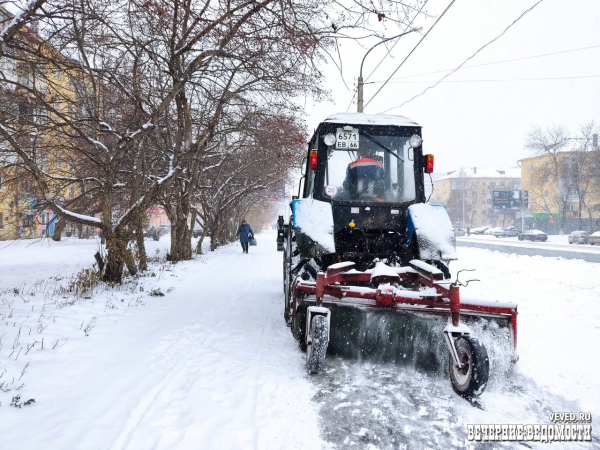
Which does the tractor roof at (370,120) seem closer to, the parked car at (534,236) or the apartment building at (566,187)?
the parked car at (534,236)

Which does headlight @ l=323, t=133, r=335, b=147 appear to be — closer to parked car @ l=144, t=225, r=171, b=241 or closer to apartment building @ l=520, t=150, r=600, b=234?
parked car @ l=144, t=225, r=171, b=241

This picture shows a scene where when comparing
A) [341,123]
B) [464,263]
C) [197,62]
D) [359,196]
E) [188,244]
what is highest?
[197,62]

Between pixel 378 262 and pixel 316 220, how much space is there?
92 cm

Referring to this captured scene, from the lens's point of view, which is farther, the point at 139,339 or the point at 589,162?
the point at 589,162

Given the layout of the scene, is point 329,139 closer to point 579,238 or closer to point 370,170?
point 370,170

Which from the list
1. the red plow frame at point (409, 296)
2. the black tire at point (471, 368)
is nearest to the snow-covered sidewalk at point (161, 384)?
the red plow frame at point (409, 296)

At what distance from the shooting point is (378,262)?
4.43 m

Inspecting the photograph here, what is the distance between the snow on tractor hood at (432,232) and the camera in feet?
15.0

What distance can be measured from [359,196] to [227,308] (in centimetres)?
353

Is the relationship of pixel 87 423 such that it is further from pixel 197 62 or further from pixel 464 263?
pixel 464 263

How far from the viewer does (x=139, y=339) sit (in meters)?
5.00

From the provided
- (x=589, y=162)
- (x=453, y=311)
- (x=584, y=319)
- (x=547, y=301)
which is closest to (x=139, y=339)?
(x=453, y=311)

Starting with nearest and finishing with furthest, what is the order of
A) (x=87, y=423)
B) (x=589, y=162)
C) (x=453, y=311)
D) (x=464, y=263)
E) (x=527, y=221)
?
(x=87, y=423) < (x=453, y=311) < (x=464, y=263) < (x=589, y=162) < (x=527, y=221)

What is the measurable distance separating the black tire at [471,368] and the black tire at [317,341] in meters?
1.23
